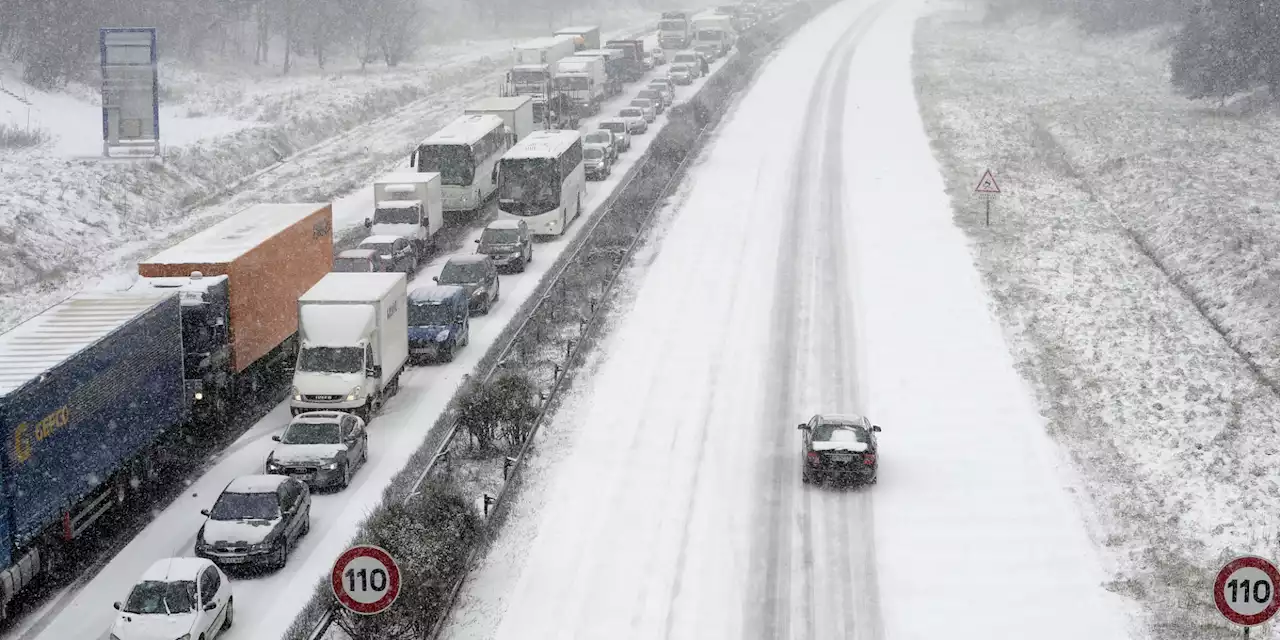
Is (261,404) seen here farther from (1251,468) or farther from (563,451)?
(1251,468)

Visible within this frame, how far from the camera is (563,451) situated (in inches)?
1129

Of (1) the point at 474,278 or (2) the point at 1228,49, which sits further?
(2) the point at 1228,49

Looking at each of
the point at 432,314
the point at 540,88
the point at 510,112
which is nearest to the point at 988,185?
the point at 432,314

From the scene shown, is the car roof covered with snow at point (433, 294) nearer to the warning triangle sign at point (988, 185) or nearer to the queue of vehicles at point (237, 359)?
the queue of vehicles at point (237, 359)

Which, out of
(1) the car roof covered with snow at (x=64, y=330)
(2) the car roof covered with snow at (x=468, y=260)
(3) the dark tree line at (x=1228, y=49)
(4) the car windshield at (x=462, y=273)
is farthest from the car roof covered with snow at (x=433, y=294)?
(3) the dark tree line at (x=1228, y=49)

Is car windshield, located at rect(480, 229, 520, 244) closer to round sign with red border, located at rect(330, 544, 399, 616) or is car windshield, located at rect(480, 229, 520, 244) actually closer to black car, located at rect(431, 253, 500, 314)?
black car, located at rect(431, 253, 500, 314)

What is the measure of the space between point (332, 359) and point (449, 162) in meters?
20.3

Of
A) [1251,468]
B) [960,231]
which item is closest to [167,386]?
[1251,468]

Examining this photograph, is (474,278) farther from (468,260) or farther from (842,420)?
(842,420)

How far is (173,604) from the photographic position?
769 inches

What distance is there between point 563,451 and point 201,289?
847 cm

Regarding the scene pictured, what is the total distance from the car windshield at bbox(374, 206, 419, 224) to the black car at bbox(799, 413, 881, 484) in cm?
2084

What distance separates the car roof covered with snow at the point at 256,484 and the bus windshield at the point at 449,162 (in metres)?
26.2

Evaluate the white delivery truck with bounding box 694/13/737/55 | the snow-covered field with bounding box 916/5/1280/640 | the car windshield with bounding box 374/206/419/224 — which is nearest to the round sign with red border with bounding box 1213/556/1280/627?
the snow-covered field with bounding box 916/5/1280/640
